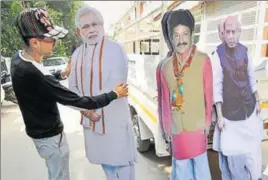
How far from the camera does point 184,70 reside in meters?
1.77

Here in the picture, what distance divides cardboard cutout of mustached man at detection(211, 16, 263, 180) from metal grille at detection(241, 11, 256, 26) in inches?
16.7

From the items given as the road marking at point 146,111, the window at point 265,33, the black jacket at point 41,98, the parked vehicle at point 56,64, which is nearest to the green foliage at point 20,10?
the parked vehicle at point 56,64

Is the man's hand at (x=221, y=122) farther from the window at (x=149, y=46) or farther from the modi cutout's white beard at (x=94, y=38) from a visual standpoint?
the modi cutout's white beard at (x=94, y=38)

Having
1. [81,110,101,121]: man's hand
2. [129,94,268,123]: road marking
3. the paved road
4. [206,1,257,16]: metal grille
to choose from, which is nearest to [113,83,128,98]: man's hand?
[81,110,101,121]: man's hand

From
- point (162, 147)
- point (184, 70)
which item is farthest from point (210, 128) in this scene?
point (184, 70)

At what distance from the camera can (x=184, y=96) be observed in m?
1.80

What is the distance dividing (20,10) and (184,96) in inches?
46.3

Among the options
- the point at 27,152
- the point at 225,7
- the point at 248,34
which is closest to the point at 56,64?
the point at 27,152

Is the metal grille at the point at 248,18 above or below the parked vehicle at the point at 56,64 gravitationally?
above

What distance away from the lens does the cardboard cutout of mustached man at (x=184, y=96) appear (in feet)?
5.81

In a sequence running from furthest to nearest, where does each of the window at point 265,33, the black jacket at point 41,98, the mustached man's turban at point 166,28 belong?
the window at point 265,33
the mustached man's turban at point 166,28
the black jacket at point 41,98

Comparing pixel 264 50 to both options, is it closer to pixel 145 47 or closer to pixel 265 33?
pixel 265 33

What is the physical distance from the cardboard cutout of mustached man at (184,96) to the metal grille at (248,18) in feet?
2.17

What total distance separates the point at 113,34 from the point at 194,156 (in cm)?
102
